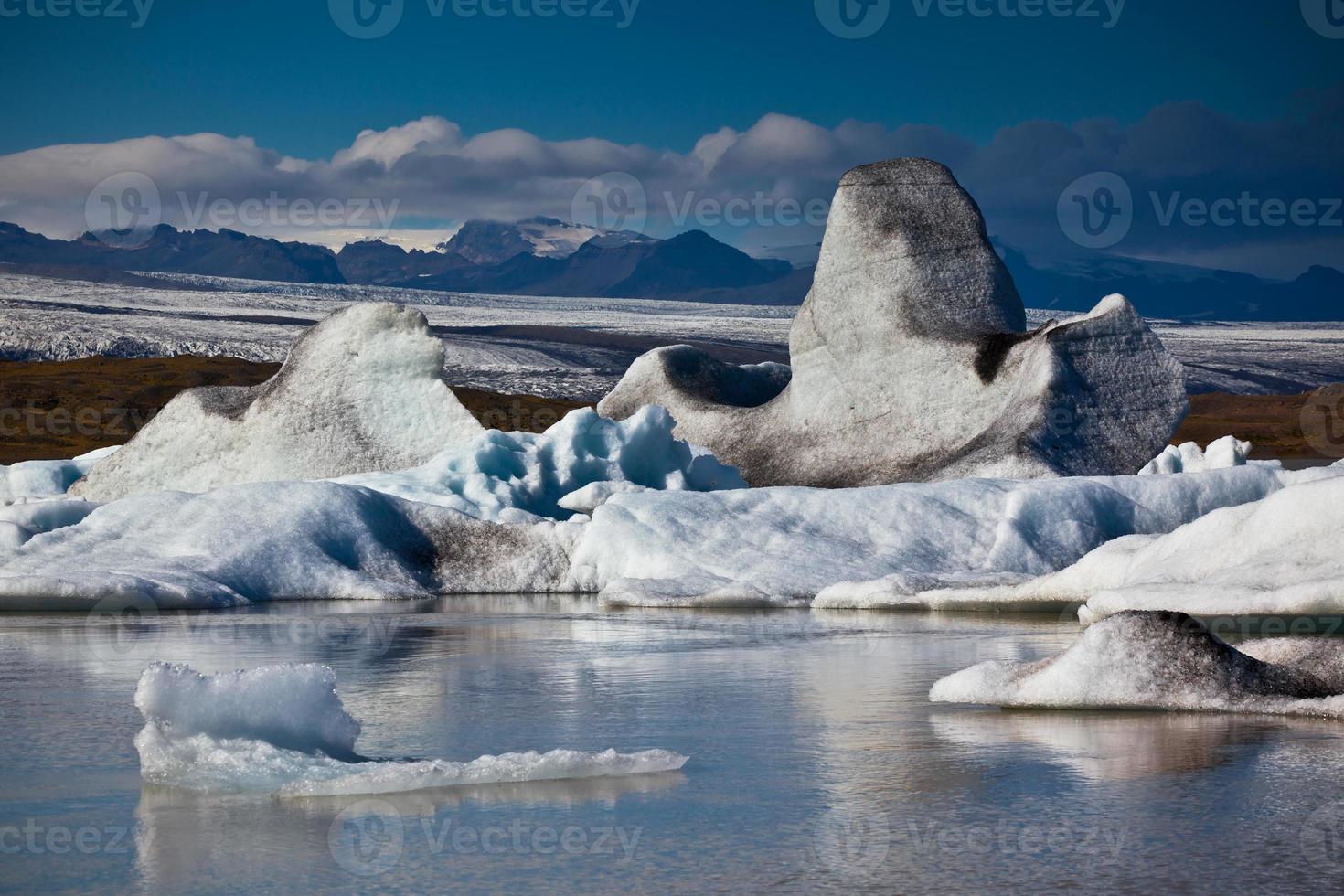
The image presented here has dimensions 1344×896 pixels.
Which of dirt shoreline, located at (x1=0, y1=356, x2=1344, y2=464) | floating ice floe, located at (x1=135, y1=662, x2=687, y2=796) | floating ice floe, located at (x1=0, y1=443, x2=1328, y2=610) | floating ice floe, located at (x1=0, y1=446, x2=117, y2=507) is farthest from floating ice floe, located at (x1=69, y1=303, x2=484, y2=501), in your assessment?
dirt shoreline, located at (x1=0, y1=356, x2=1344, y2=464)

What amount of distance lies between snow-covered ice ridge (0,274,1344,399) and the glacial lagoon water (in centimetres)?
6625

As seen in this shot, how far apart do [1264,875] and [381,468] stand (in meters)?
19.4

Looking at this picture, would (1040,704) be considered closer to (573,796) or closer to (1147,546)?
(573,796)

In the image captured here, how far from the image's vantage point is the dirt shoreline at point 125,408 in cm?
5000

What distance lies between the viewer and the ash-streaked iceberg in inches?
920

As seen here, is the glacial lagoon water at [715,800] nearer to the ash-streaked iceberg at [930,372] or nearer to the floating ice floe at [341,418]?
the floating ice floe at [341,418]

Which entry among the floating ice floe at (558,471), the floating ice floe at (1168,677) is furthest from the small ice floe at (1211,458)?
the floating ice floe at (1168,677)

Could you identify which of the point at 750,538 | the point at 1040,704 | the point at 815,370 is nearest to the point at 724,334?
the point at 815,370

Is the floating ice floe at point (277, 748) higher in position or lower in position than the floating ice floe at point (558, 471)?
lower

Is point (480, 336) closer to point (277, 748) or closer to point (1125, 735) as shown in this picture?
point (1125, 735)

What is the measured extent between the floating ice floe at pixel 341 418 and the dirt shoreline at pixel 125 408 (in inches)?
859

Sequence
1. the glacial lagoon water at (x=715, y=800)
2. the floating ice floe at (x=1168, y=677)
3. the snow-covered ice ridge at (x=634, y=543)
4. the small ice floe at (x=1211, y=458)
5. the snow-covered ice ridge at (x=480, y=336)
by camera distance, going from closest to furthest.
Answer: the glacial lagoon water at (x=715, y=800), the floating ice floe at (x=1168, y=677), the snow-covered ice ridge at (x=634, y=543), the small ice floe at (x=1211, y=458), the snow-covered ice ridge at (x=480, y=336)

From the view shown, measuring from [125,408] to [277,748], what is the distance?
49112 mm

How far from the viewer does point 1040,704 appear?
8242mm
